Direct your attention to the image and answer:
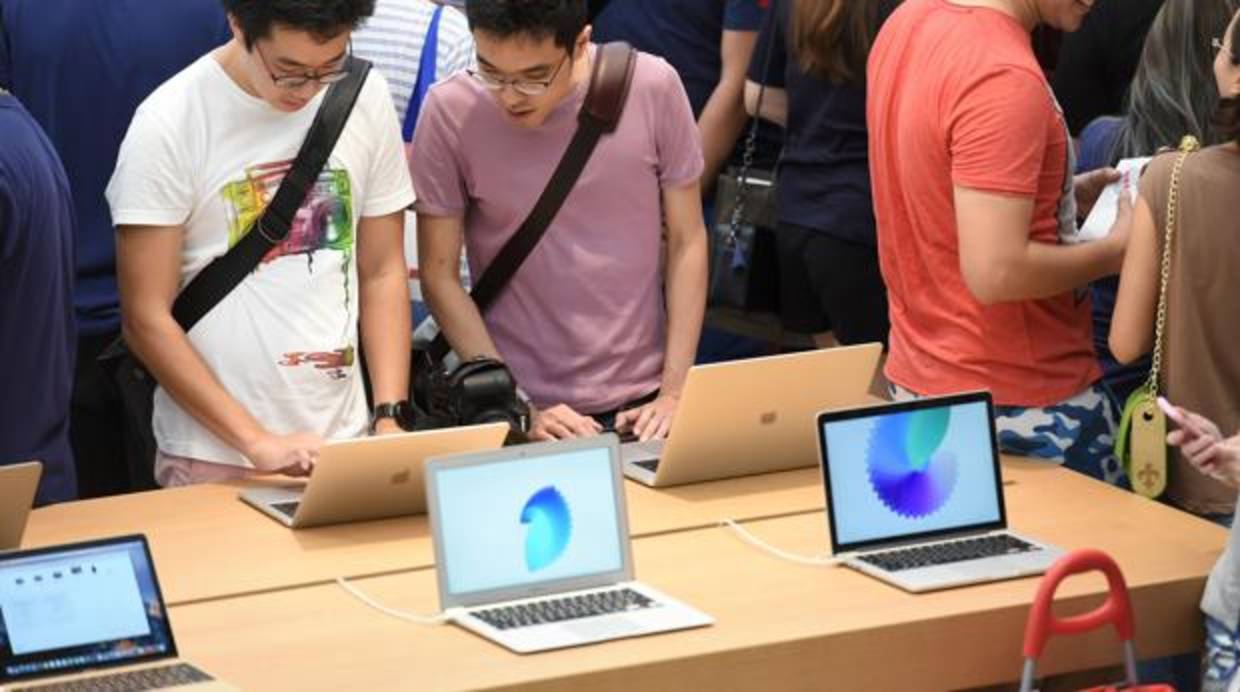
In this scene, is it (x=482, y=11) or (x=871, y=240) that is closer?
(x=482, y=11)

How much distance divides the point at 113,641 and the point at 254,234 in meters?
1.09

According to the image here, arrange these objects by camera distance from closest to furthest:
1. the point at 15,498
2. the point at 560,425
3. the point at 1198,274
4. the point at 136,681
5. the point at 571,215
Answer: the point at 136,681
the point at 15,498
the point at 1198,274
the point at 560,425
the point at 571,215

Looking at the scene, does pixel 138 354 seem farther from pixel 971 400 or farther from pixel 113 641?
pixel 971 400

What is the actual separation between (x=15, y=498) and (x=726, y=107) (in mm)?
2664

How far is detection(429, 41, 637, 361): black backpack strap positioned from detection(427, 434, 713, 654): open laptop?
990 mm

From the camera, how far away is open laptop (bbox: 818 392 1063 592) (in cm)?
427

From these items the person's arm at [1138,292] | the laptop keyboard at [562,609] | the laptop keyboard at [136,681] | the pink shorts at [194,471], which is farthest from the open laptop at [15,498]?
the person's arm at [1138,292]

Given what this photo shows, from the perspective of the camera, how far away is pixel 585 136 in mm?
5066

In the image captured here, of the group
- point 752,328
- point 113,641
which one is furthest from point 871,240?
point 113,641

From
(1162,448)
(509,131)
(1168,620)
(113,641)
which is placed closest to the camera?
(113,641)

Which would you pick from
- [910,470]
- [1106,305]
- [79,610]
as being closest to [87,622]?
[79,610]

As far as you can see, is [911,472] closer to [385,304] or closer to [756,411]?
[756,411]

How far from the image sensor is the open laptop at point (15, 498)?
163 inches

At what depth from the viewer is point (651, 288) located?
5.20 meters
